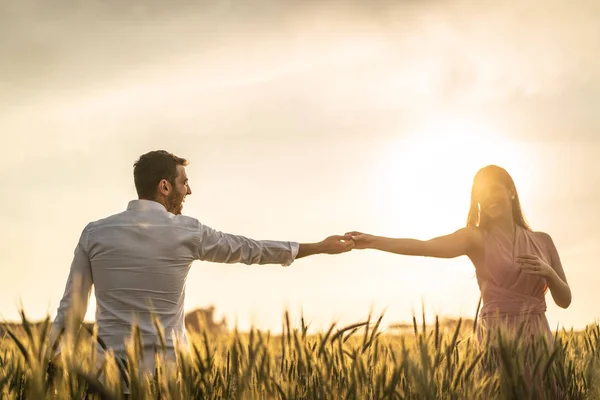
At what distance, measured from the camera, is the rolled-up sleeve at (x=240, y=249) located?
4621mm

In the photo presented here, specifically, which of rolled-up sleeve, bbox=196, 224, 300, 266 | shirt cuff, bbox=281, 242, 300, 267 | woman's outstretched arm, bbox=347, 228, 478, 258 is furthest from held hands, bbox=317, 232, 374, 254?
rolled-up sleeve, bbox=196, 224, 300, 266

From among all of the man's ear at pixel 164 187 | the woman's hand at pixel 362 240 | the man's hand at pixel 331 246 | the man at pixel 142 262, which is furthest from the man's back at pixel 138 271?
the woman's hand at pixel 362 240

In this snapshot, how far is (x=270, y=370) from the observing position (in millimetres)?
2848

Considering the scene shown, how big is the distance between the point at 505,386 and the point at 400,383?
0.46 metres

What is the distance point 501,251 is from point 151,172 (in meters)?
2.92

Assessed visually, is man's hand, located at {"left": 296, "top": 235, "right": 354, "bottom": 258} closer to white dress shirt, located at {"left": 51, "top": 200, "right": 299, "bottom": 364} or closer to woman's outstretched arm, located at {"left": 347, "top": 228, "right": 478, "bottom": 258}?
woman's outstretched arm, located at {"left": 347, "top": 228, "right": 478, "bottom": 258}

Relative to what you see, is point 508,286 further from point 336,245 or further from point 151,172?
point 151,172

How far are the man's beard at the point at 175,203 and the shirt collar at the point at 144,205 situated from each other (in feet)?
0.63

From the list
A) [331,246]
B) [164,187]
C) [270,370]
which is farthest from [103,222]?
[331,246]

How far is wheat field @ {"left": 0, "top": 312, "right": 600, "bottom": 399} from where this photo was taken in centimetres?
235

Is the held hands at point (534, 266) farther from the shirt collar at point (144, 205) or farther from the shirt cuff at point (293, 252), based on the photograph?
the shirt collar at point (144, 205)

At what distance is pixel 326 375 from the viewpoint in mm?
2840

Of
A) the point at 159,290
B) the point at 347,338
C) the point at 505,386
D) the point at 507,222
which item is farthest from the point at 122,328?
the point at 507,222

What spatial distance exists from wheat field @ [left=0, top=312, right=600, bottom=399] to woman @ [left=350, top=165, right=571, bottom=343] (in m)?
2.05
